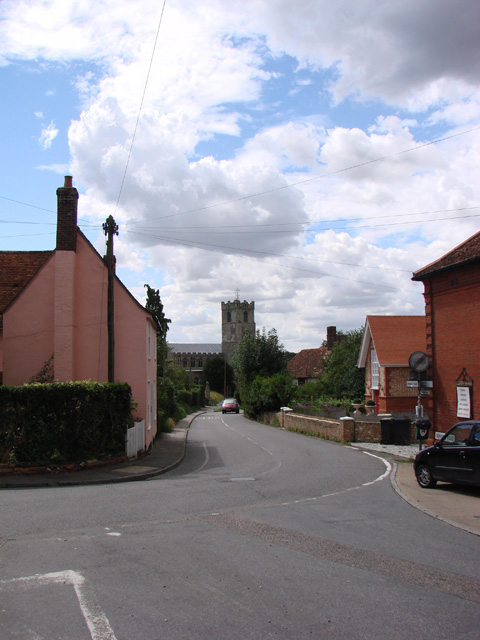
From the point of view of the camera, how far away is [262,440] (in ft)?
89.7

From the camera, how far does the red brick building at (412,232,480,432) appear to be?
17.6 m

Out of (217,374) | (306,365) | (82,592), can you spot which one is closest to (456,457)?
(82,592)

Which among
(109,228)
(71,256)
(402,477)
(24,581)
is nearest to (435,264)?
(402,477)

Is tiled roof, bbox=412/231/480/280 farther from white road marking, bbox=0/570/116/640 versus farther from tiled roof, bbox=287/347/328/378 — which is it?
tiled roof, bbox=287/347/328/378

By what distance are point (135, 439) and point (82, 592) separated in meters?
13.2

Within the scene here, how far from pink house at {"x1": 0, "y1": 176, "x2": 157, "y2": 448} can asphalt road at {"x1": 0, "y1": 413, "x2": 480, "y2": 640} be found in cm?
834

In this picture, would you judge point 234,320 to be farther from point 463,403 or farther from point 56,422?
point 56,422

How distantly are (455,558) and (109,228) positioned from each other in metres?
15.8

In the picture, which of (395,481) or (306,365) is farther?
(306,365)

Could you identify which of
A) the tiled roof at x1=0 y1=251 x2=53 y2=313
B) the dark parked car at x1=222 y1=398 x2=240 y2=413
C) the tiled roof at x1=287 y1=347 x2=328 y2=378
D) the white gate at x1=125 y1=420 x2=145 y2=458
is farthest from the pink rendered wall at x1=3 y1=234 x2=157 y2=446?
the tiled roof at x1=287 y1=347 x2=328 y2=378

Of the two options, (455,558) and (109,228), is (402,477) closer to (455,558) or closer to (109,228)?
(455,558)

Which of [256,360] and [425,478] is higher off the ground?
[256,360]

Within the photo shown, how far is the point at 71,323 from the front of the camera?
2017 centimetres

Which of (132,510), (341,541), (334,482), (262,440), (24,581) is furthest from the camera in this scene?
(262,440)
